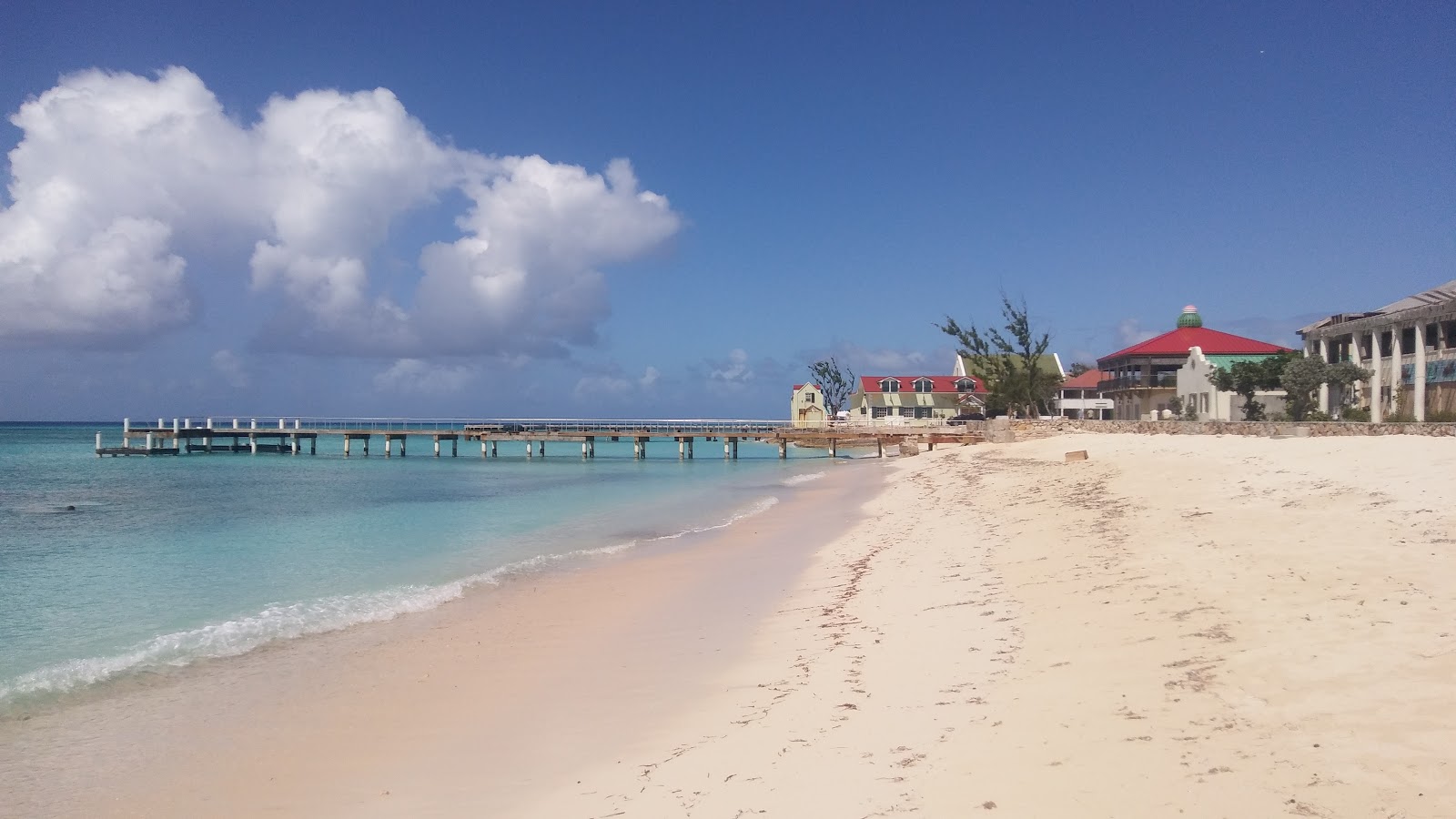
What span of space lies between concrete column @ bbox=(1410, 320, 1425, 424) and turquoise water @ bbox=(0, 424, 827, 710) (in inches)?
736

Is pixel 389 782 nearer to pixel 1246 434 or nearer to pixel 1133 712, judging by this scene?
pixel 1133 712

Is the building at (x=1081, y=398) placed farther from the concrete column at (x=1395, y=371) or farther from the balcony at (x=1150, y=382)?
the concrete column at (x=1395, y=371)

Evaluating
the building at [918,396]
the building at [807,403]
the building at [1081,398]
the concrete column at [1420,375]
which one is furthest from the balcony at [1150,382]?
the building at [807,403]

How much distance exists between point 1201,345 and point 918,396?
25.9 meters

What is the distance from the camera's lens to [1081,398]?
2328 inches

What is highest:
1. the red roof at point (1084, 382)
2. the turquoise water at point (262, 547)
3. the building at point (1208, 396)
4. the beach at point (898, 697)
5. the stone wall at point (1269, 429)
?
the red roof at point (1084, 382)

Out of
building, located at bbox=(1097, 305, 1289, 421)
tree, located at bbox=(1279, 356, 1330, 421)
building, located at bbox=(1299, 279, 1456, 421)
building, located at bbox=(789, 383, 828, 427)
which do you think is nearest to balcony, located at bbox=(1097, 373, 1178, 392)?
building, located at bbox=(1097, 305, 1289, 421)

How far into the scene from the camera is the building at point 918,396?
6750 cm

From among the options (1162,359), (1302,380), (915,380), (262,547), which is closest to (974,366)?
(915,380)

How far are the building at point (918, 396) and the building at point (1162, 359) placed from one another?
19.8m

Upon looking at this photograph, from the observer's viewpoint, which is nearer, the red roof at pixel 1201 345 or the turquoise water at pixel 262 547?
the turquoise water at pixel 262 547

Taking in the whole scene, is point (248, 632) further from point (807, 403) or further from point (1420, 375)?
point (807, 403)

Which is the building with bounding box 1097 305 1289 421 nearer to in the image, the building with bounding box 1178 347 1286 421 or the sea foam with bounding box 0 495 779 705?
the building with bounding box 1178 347 1286 421

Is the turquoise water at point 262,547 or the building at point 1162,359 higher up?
the building at point 1162,359
